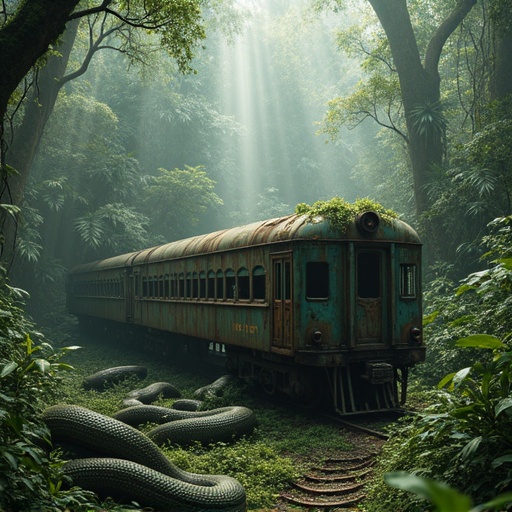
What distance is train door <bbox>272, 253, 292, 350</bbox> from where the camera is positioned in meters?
10.2

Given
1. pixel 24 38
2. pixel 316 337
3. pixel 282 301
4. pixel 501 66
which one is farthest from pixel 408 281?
pixel 501 66

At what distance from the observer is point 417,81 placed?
2175 centimetres

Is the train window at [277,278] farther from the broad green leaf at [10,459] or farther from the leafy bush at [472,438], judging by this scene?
the broad green leaf at [10,459]

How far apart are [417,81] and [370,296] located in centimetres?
1355

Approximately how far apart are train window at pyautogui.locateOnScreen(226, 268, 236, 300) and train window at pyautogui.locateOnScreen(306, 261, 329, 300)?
113 inches

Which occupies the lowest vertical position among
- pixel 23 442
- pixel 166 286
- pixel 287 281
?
pixel 23 442

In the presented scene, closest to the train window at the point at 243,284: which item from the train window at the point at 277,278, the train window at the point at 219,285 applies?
the train window at the point at 219,285

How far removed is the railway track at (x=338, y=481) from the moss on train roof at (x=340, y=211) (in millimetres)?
3449

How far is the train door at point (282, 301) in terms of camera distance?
10211 mm

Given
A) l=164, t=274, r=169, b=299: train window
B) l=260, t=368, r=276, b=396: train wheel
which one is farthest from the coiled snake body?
l=164, t=274, r=169, b=299: train window

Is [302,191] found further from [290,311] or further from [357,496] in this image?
[357,496]

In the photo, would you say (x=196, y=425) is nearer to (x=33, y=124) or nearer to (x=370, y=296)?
(x=370, y=296)

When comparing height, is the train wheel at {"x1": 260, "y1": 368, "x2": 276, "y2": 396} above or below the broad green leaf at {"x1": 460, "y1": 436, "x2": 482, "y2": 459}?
below

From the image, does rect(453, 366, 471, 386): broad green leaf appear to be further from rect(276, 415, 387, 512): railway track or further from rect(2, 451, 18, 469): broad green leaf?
rect(2, 451, 18, 469): broad green leaf
